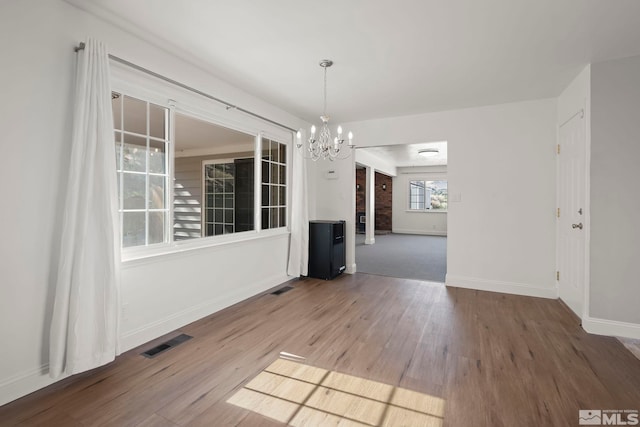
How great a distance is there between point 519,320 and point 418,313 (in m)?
1.04

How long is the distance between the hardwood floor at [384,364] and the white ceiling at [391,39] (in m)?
2.62

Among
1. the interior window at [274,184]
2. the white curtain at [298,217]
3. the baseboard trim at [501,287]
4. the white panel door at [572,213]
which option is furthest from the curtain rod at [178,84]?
the white panel door at [572,213]

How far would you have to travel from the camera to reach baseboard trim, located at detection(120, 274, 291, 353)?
8.43 feet

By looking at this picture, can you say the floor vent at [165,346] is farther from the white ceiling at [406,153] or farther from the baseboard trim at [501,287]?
the white ceiling at [406,153]

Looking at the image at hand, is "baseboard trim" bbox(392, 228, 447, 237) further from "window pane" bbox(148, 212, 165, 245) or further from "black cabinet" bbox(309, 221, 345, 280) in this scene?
"window pane" bbox(148, 212, 165, 245)

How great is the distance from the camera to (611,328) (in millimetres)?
2873

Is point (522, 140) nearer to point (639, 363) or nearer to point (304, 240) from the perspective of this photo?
point (639, 363)

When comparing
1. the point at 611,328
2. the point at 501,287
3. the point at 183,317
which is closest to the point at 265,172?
the point at 183,317

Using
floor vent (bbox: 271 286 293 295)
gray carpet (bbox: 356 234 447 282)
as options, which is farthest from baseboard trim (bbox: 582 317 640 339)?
floor vent (bbox: 271 286 293 295)

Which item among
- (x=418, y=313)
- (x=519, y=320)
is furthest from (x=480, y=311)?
(x=418, y=313)

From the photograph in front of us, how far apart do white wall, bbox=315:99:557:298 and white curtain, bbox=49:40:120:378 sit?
399cm

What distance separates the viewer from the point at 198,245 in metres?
3.20

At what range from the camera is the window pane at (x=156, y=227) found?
277 cm

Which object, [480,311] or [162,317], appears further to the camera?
[480,311]
